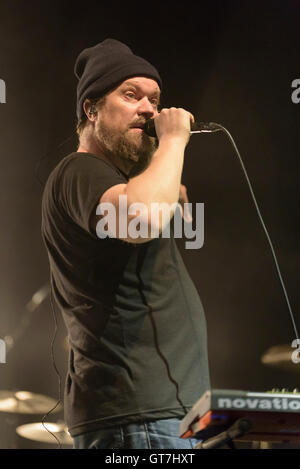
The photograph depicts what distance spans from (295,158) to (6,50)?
1.75m

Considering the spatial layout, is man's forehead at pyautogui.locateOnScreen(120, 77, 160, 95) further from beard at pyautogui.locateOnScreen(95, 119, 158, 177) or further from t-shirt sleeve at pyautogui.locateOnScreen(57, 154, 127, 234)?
t-shirt sleeve at pyautogui.locateOnScreen(57, 154, 127, 234)

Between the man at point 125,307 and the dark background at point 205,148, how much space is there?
154 centimetres

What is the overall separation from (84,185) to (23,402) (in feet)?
10.4

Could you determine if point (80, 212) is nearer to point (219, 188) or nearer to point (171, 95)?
point (171, 95)

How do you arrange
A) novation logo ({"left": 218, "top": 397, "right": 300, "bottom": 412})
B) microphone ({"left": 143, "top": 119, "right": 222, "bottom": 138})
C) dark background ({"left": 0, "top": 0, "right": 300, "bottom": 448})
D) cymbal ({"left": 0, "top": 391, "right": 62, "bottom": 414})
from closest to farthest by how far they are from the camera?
novation logo ({"left": 218, "top": 397, "right": 300, "bottom": 412}), microphone ({"left": 143, "top": 119, "right": 222, "bottom": 138}), dark background ({"left": 0, "top": 0, "right": 300, "bottom": 448}), cymbal ({"left": 0, "top": 391, "right": 62, "bottom": 414})

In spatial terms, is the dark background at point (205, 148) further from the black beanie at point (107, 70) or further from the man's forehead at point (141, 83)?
the man's forehead at point (141, 83)

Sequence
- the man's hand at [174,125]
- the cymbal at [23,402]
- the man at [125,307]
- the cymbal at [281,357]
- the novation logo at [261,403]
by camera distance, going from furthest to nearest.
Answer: the cymbal at [23,402] < the cymbal at [281,357] < the man's hand at [174,125] < the man at [125,307] < the novation logo at [261,403]

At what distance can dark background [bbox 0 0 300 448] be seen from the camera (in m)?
3.16

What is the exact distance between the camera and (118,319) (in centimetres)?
124

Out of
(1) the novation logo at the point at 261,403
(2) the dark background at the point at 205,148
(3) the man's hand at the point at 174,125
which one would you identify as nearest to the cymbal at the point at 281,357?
(2) the dark background at the point at 205,148

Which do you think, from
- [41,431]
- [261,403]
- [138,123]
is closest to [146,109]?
[138,123]

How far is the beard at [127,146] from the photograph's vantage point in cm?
152

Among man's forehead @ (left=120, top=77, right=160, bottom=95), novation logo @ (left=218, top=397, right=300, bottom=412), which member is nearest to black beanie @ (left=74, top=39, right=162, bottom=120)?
man's forehead @ (left=120, top=77, right=160, bottom=95)

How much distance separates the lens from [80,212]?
128 cm
